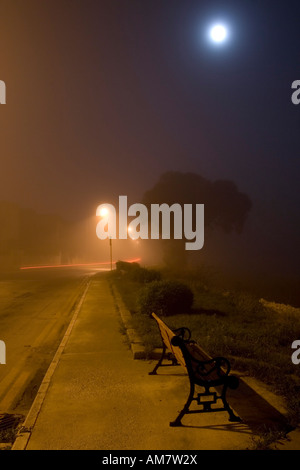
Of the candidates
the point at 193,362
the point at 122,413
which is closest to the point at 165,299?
the point at 193,362

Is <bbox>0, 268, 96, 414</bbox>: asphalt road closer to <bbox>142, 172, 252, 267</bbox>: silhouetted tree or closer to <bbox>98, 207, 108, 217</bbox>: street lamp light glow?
<bbox>98, 207, 108, 217</bbox>: street lamp light glow

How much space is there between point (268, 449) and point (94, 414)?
6.93 feet

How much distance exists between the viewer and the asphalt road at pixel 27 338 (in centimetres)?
579

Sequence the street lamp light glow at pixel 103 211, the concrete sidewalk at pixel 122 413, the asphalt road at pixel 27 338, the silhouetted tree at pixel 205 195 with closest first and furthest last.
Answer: the concrete sidewalk at pixel 122 413, the asphalt road at pixel 27 338, the street lamp light glow at pixel 103 211, the silhouetted tree at pixel 205 195

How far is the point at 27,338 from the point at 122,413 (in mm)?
5424

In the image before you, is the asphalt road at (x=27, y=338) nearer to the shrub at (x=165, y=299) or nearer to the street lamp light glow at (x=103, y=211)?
the shrub at (x=165, y=299)

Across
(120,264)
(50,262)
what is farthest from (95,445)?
(50,262)

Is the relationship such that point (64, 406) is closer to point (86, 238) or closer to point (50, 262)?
point (50, 262)

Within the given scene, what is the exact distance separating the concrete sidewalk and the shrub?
4632mm

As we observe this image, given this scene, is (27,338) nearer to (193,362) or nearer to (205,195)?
(193,362)

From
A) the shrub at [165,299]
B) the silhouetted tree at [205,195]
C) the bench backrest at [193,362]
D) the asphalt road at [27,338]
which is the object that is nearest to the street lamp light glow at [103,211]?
the silhouetted tree at [205,195]

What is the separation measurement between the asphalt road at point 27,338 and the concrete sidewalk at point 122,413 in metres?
0.42

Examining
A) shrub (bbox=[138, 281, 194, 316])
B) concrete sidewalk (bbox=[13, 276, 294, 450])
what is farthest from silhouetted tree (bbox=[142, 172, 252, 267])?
concrete sidewalk (bbox=[13, 276, 294, 450])

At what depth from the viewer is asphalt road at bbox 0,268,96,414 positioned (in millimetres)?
5789
